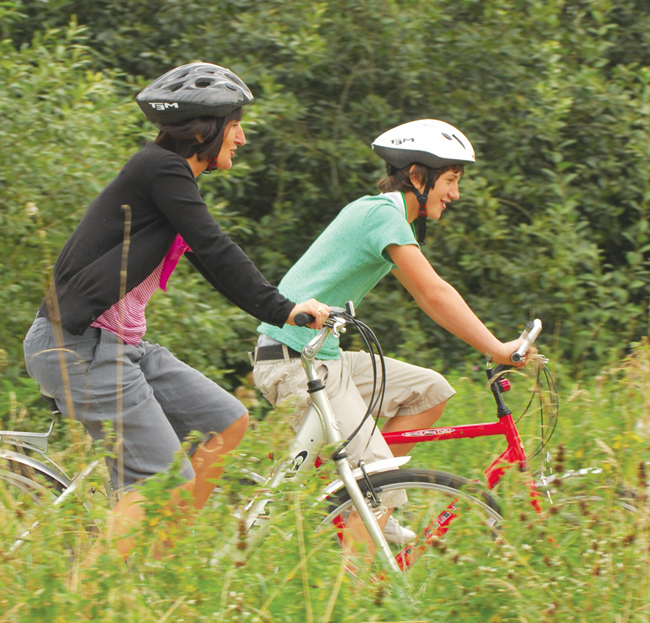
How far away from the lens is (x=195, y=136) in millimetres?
3031

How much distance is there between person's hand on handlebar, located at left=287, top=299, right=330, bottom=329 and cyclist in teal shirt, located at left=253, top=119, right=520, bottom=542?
290 mm

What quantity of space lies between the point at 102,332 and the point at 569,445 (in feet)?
7.10

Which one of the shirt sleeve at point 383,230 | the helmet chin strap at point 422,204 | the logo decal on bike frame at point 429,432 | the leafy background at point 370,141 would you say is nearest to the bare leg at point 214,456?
the logo decal on bike frame at point 429,432

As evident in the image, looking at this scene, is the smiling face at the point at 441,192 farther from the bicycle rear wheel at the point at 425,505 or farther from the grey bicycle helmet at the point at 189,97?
the bicycle rear wheel at the point at 425,505

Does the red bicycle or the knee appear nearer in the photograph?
the red bicycle

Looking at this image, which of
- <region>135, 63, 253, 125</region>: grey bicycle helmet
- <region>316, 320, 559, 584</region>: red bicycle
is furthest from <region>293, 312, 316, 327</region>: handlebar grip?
<region>135, 63, 253, 125</region>: grey bicycle helmet

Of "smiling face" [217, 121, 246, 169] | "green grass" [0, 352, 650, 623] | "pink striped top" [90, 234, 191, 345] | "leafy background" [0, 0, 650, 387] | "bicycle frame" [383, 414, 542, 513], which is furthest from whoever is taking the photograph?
"leafy background" [0, 0, 650, 387]

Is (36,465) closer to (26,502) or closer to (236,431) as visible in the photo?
(26,502)

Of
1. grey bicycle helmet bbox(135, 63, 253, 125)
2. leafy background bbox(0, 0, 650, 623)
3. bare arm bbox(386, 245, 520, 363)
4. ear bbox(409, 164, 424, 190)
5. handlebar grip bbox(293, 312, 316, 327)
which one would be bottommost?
leafy background bbox(0, 0, 650, 623)

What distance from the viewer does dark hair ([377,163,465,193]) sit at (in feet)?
11.5

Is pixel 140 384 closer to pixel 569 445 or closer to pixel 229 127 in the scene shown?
pixel 229 127

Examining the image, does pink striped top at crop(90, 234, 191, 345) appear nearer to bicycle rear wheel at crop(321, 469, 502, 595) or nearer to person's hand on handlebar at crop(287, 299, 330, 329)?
person's hand on handlebar at crop(287, 299, 330, 329)

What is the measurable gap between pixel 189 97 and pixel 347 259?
0.84 m

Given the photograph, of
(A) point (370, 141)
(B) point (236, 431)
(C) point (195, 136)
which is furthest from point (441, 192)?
(A) point (370, 141)
